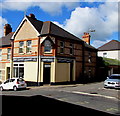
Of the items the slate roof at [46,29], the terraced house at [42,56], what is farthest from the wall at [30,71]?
the slate roof at [46,29]

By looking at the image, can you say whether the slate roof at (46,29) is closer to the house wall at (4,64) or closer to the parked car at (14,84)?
the house wall at (4,64)

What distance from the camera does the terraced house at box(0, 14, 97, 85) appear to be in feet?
70.3

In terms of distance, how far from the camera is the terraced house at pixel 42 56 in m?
21.4

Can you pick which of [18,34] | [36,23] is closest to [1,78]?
[18,34]

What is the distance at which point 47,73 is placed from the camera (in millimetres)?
22156

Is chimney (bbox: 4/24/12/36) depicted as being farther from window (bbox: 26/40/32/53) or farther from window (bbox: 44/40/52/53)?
window (bbox: 44/40/52/53)

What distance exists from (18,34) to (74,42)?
316 inches

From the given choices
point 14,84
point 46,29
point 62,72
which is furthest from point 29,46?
point 14,84

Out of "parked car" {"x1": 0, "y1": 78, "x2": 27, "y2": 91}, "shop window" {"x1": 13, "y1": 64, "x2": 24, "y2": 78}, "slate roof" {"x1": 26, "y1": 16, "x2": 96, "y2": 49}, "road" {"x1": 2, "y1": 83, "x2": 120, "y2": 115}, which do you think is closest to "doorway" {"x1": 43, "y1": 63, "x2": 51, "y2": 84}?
"shop window" {"x1": 13, "y1": 64, "x2": 24, "y2": 78}

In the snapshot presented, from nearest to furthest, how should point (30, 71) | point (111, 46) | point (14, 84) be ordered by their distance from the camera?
point (14, 84) < point (30, 71) < point (111, 46)

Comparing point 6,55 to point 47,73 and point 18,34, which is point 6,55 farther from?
point 47,73

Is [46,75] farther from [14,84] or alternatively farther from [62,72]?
[14,84]

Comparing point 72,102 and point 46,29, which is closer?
point 72,102

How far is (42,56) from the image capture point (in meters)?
21.5
